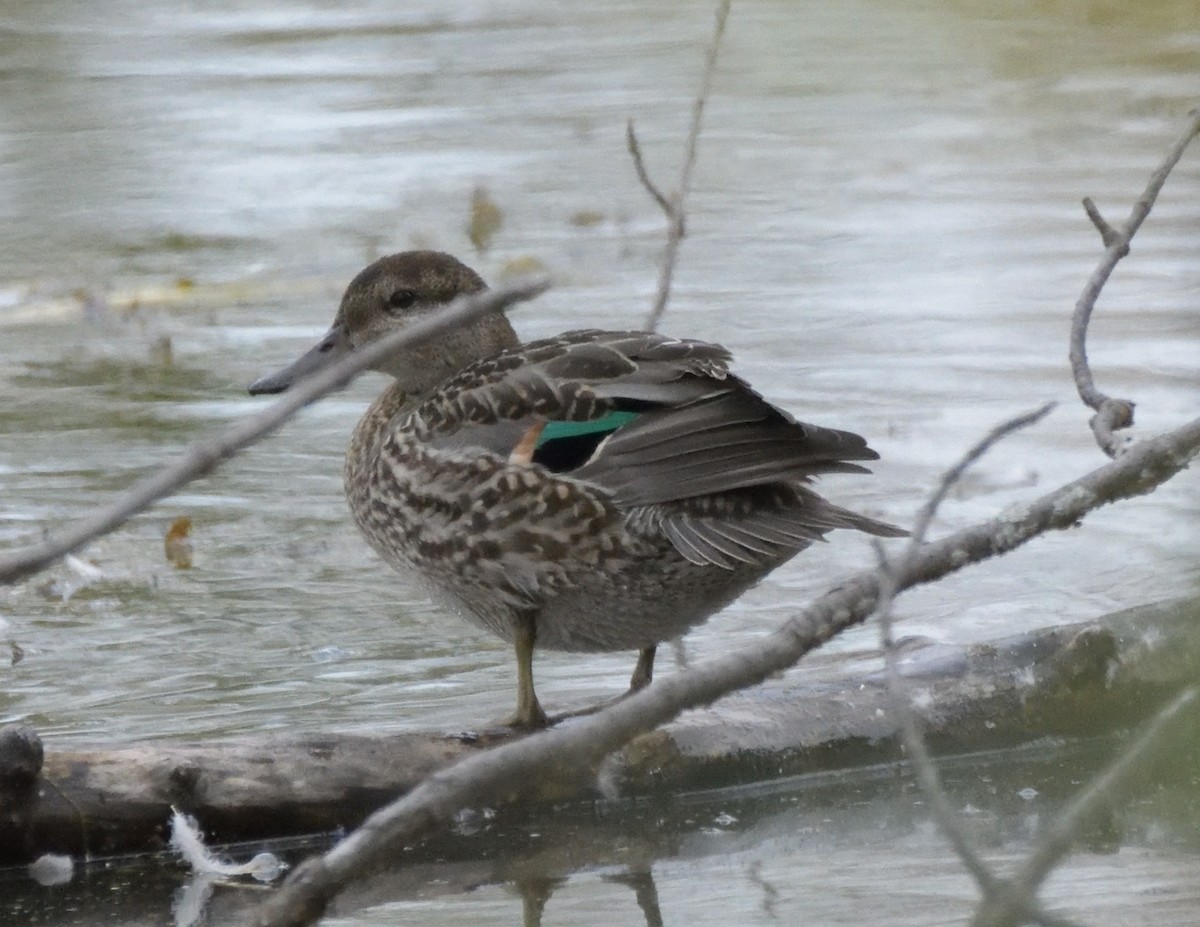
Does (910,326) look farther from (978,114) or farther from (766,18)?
(766,18)

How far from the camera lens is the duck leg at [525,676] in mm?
4359

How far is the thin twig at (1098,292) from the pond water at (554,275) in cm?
75

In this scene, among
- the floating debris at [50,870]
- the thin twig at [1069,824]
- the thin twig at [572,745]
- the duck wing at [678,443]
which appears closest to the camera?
the thin twig at [1069,824]

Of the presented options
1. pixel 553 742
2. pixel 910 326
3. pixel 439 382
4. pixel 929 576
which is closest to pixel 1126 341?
pixel 910 326

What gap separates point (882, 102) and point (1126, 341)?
17.5ft

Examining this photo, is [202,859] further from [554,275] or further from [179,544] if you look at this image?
[554,275]

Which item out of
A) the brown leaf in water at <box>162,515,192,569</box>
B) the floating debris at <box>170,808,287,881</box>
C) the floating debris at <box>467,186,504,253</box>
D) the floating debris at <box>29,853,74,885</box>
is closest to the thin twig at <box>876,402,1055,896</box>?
the floating debris at <box>170,808,287,881</box>

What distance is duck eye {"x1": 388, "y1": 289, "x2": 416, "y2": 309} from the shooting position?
5.07m

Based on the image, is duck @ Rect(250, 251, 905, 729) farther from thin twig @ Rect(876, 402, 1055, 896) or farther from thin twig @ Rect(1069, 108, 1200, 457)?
thin twig @ Rect(876, 402, 1055, 896)

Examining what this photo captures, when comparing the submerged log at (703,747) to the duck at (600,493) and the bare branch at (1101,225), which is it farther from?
the bare branch at (1101,225)

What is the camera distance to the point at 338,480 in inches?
262

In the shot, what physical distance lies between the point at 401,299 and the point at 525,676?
3.72ft

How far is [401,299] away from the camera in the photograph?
5086 millimetres

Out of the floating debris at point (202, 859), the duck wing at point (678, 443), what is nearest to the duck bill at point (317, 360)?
the duck wing at point (678, 443)
